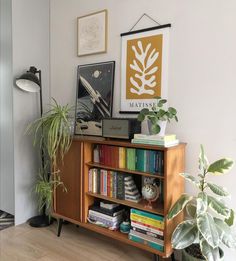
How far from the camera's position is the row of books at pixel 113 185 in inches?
85.7

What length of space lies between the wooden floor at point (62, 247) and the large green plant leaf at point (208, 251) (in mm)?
692

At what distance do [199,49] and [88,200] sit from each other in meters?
1.66

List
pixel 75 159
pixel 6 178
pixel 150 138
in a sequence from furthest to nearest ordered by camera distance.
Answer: pixel 6 178, pixel 75 159, pixel 150 138

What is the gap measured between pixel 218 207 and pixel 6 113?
2405 millimetres

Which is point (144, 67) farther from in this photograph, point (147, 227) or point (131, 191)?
point (147, 227)

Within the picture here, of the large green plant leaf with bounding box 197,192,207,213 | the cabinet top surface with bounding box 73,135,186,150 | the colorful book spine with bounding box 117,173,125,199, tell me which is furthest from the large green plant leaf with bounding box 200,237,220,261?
the colorful book spine with bounding box 117,173,125,199

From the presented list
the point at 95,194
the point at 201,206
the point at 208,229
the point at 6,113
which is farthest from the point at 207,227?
the point at 6,113

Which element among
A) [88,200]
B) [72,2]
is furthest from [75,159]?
[72,2]

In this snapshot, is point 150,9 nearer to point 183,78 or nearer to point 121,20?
point 121,20

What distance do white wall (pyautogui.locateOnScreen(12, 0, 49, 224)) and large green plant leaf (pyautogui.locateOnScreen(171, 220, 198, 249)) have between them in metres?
1.86

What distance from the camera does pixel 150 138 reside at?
195cm

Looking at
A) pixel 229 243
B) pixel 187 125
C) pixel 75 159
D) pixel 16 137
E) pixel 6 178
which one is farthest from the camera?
pixel 6 178

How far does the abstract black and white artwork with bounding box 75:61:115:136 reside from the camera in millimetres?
2525

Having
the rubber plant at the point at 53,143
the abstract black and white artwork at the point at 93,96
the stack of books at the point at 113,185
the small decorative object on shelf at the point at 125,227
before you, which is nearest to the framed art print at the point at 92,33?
the abstract black and white artwork at the point at 93,96
